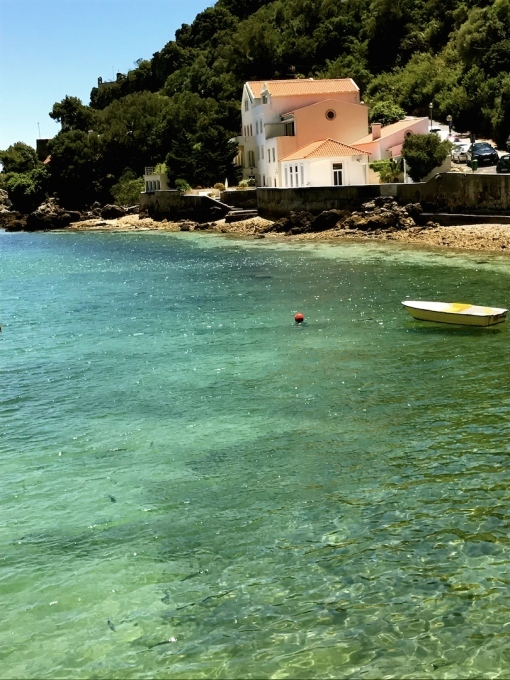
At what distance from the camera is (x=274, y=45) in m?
109

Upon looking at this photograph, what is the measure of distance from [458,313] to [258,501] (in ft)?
43.2

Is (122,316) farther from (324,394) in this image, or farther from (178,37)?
(178,37)

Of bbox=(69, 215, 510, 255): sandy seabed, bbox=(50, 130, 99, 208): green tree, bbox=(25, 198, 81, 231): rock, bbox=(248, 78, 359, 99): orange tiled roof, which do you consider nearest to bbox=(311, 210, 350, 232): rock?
bbox=(69, 215, 510, 255): sandy seabed

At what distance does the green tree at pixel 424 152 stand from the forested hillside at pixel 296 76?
19.3 m

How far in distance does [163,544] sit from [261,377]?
903cm

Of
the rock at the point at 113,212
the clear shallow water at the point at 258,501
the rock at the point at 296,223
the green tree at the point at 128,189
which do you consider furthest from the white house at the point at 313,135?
the clear shallow water at the point at 258,501

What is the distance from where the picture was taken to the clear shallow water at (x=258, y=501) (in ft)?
29.0

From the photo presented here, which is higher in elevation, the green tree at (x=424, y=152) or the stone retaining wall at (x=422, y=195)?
the green tree at (x=424, y=152)

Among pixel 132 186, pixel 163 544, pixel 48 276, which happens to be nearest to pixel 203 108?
pixel 132 186

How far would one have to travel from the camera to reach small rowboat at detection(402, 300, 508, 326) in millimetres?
23453

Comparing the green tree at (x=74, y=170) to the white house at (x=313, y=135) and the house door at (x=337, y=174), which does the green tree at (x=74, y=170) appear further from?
the house door at (x=337, y=174)

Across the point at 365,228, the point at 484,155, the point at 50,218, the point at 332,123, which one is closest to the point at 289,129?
the point at 332,123

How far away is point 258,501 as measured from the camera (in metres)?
12.4

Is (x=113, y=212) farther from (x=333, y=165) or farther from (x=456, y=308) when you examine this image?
(x=456, y=308)
